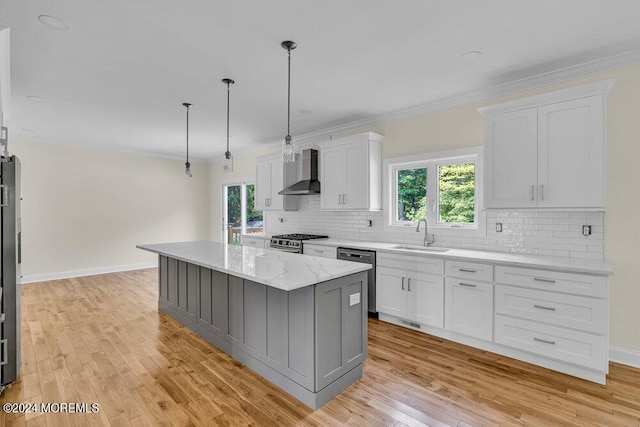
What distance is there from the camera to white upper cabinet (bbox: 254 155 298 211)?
5680 mm

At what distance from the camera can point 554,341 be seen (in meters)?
2.69

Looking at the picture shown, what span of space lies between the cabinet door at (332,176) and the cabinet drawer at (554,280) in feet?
7.80

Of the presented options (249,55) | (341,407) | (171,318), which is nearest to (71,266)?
(171,318)

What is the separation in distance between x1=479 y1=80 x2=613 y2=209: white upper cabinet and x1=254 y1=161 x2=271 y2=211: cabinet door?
12.6ft

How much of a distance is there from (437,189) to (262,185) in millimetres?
3341

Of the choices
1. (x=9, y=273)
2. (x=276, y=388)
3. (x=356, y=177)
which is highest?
(x=356, y=177)

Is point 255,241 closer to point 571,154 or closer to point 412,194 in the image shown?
point 412,194

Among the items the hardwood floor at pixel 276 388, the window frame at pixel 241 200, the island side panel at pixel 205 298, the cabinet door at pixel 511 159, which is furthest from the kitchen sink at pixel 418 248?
the window frame at pixel 241 200

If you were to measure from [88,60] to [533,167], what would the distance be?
164 inches

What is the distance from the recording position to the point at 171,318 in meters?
4.02

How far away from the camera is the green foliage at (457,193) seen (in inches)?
151

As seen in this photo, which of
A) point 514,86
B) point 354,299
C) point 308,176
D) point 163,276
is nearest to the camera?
point 354,299

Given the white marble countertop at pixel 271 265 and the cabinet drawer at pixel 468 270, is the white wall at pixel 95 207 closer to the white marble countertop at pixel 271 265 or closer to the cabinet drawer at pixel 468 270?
the white marble countertop at pixel 271 265

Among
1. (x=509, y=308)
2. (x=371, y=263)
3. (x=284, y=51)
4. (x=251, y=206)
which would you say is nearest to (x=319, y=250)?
(x=371, y=263)
